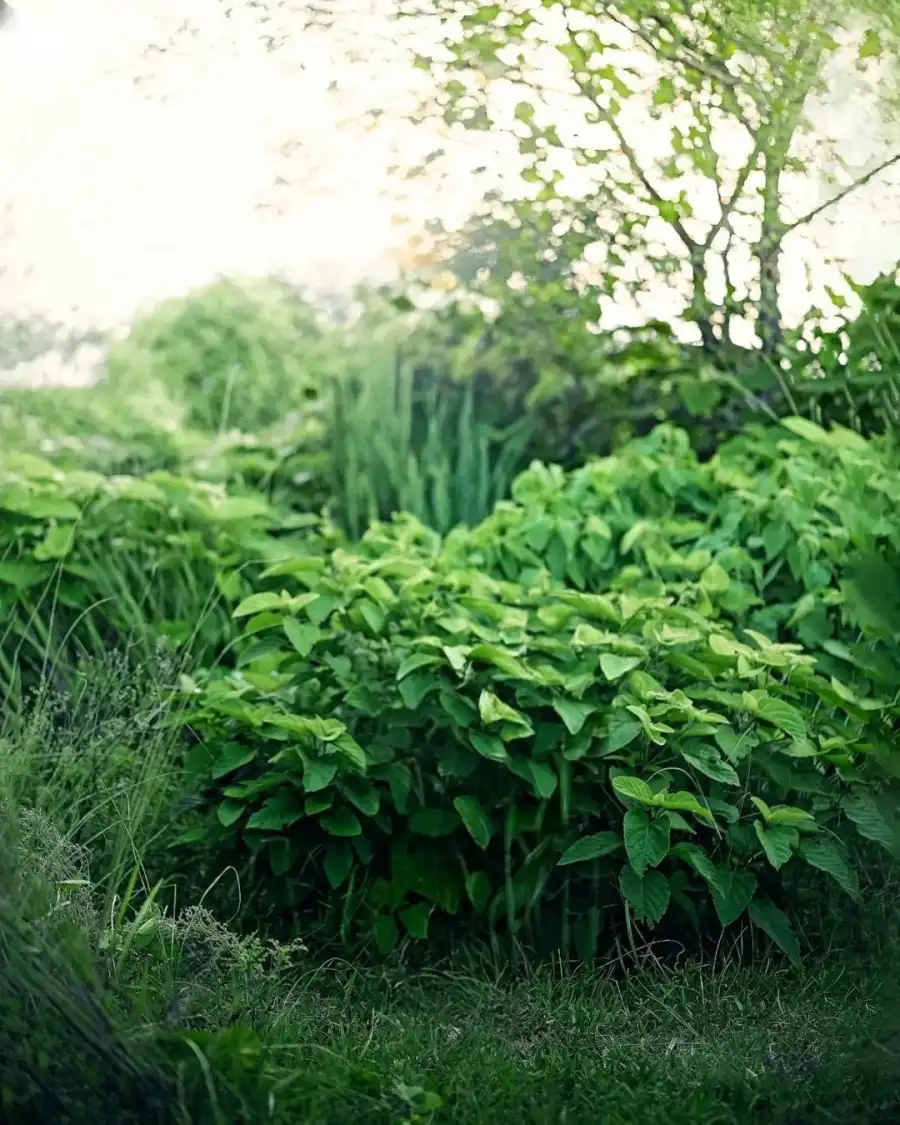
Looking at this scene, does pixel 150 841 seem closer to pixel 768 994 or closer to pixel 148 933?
pixel 148 933

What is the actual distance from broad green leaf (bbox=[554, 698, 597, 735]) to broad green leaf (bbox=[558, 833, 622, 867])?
0.20 m

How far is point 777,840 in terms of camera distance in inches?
95.1

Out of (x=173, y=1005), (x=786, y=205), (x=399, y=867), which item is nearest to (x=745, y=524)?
(x=786, y=205)

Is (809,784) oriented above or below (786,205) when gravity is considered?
below

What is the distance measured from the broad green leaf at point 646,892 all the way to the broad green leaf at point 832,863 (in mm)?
268

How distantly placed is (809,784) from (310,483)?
2.48 meters

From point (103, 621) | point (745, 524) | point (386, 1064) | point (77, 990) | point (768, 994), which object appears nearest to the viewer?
point (77, 990)

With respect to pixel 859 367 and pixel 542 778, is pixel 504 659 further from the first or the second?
pixel 859 367

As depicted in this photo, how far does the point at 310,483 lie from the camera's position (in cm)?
467

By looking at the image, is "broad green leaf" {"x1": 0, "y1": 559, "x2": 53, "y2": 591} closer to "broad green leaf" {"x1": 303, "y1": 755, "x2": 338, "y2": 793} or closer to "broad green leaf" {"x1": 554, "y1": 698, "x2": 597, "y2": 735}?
"broad green leaf" {"x1": 303, "y1": 755, "x2": 338, "y2": 793}

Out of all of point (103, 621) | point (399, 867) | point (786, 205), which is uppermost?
point (786, 205)

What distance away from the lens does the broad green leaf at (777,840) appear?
2373mm

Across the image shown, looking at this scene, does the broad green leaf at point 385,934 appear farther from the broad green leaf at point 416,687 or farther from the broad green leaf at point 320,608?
the broad green leaf at point 320,608

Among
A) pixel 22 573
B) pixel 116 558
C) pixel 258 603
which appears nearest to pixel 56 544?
pixel 22 573
